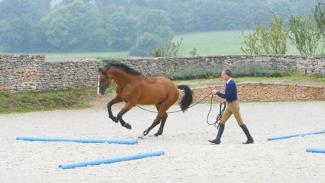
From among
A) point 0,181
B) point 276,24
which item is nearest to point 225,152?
point 0,181

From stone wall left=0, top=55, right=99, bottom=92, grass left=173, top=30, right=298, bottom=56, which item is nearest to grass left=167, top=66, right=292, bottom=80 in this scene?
stone wall left=0, top=55, right=99, bottom=92

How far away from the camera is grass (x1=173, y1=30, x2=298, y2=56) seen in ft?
204

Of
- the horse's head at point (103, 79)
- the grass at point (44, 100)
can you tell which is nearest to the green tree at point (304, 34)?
the grass at point (44, 100)

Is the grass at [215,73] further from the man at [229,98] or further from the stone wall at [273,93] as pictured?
the man at [229,98]

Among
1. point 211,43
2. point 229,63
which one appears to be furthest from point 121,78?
point 211,43

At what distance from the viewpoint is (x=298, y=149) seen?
44.9 ft

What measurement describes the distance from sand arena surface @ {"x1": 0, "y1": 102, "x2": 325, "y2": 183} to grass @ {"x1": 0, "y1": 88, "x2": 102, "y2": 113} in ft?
11.5

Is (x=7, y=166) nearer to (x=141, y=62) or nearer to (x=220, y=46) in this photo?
(x=141, y=62)

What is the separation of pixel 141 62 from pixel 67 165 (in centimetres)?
1979

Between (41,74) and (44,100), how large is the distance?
1.73 metres

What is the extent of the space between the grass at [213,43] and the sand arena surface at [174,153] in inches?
1567

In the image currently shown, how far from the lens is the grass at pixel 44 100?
25.9m

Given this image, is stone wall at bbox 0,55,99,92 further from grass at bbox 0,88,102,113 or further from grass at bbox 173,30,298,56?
grass at bbox 173,30,298,56

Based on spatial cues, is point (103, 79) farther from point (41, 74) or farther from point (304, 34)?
point (304, 34)
